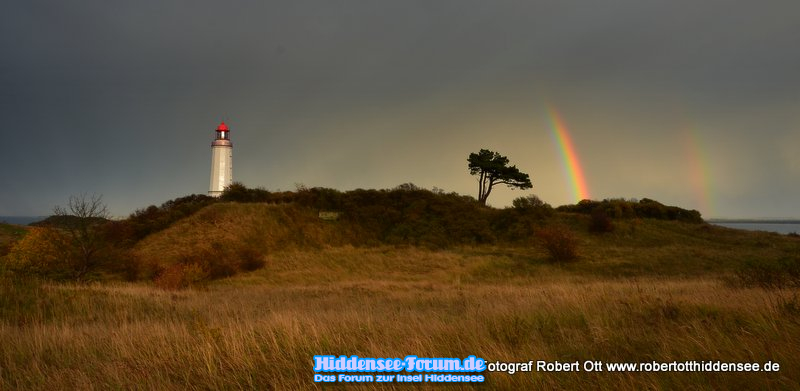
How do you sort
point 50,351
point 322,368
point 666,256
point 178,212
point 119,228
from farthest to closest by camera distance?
1. point 178,212
2. point 119,228
3. point 666,256
4. point 50,351
5. point 322,368

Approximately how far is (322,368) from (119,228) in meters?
34.5

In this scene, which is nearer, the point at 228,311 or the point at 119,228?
the point at 228,311

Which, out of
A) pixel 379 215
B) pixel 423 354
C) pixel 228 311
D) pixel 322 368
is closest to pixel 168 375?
pixel 322 368

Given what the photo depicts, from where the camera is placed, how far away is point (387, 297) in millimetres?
14336

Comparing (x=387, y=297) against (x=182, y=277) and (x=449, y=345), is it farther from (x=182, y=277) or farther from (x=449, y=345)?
(x=182, y=277)

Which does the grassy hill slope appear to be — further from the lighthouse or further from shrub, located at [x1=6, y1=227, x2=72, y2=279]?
the lighthouse

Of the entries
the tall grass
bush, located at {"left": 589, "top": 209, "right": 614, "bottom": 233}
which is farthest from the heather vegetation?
bush, located at {"left": 589, "top": 209, "right": 614, "bottom": 233}

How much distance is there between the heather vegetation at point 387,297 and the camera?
4348 mm

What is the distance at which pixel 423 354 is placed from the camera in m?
4.56

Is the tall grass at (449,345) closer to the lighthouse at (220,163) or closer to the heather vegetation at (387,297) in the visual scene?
the heather vegetation at (387,297)

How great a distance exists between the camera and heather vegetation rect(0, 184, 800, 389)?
4.35 meters

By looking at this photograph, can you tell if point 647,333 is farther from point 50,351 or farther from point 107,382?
point 50,351

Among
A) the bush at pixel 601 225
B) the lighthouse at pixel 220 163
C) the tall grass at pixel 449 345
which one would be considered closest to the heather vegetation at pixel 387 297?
the tall grass at pixel 449 345

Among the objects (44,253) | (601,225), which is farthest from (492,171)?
(44,253)
